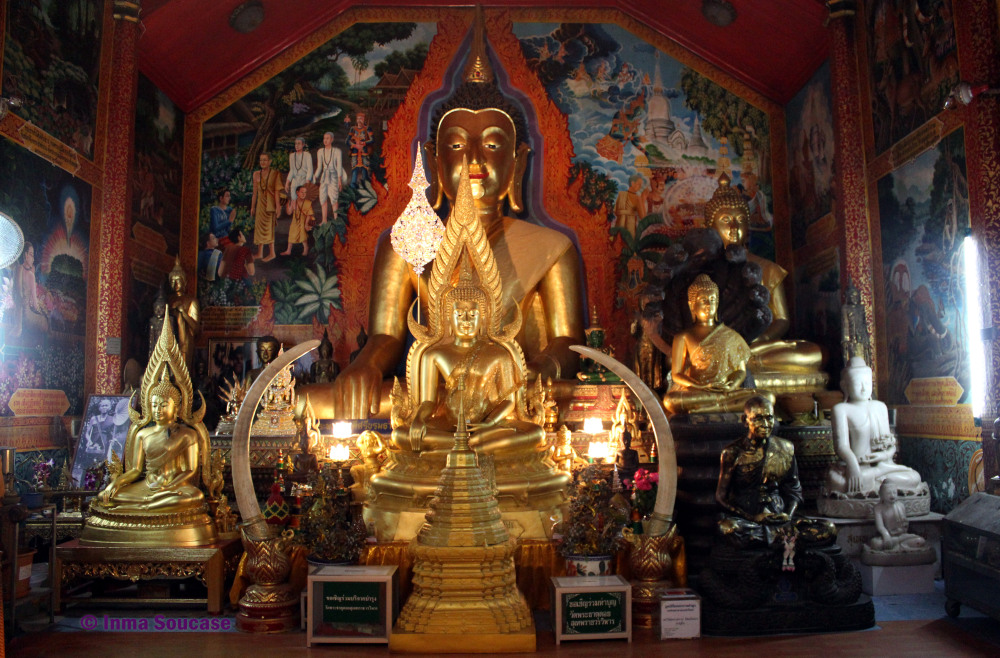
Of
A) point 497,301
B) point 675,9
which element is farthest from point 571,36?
point 497,301

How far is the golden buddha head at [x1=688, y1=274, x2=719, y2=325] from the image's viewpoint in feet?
19.0

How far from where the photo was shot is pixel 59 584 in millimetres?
4238

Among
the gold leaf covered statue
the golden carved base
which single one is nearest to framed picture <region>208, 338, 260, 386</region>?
the gold leaf covered statue

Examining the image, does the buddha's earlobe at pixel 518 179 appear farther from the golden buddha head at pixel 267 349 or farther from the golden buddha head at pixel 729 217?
the golden buddha head at pixel 267 349

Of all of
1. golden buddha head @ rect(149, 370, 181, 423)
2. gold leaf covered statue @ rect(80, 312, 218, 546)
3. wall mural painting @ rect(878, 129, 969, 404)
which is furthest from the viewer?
wall mural painting @ rect(878, 129, 969, 404)

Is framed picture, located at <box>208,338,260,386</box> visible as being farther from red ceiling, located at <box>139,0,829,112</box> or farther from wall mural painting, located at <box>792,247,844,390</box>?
wall mural painting, located at <box>792,247,844,390</box>

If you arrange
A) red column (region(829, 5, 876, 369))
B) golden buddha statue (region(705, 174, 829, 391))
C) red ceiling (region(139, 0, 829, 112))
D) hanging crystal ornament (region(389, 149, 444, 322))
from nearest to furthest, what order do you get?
golden buddha statue (region(705, 174, 829, 391)) < red column (region(829, 5, 876, 369)) < red ceiling (region(139, 0, 829, 112)) < hanging crystal ornament (region(389, 149, 444, 322))

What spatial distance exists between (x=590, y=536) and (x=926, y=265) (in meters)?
3.40

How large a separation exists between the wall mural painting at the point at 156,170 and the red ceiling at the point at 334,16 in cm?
19

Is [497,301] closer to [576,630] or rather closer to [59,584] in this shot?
[576,630]

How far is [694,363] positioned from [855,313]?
1.47 metres

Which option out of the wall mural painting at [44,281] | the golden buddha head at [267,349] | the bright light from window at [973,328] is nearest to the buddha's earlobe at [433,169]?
the golden buddha head at [267,349]

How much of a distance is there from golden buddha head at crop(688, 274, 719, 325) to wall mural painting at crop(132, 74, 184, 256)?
4771mm

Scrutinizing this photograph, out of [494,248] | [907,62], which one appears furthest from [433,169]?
[907,62]
